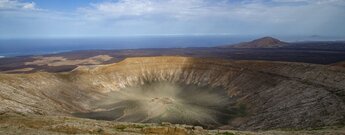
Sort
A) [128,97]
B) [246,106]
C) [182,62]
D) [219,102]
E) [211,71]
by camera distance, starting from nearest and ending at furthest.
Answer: [246,106] → [219,102] → [128,97] → [211,71] → [182,62]

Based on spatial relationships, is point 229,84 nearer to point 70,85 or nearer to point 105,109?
point 105,109

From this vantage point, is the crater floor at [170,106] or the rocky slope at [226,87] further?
the crater floor at [170,106]

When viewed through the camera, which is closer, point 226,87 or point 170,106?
point 170,106

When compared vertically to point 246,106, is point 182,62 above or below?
above

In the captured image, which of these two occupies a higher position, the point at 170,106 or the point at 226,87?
the point at 226,87

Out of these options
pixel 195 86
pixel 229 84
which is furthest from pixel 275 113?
pixel 195 86

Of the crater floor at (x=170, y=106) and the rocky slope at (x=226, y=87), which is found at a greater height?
the rocky slope at (x=226, y=87)

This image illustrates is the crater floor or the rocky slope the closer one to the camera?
the rocky slope

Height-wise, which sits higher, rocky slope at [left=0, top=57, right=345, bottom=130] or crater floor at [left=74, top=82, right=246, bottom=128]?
rocky slope at [left=0, top=57, right=345, bottom=130]
